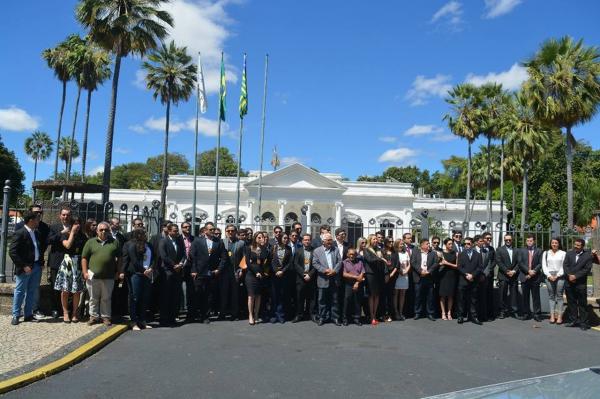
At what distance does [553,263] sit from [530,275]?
481 mm

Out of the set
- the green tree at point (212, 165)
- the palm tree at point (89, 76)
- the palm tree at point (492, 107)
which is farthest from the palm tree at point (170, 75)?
the green tree at point (212, 165)

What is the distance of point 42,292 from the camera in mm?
8000

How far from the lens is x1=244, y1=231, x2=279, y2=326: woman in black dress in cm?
874

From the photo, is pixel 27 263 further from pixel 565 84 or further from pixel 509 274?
pixel 565 84

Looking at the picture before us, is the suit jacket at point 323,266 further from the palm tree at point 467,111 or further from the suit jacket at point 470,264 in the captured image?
the palm tree at point 467,111

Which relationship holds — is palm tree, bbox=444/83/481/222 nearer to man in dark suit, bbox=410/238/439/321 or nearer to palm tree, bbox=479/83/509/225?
palm tree, bbox=479/83/509/225

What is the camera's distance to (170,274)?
829 cm

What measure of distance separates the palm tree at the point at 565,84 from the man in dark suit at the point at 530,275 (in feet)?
32.1

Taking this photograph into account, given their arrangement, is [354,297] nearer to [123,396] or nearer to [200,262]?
[200,262]

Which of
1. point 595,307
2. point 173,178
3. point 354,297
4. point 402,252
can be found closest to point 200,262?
point 354,297

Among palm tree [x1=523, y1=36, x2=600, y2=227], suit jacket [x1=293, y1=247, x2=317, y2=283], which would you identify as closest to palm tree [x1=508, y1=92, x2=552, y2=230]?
palm tree [x1=523, y1=36, x2=600, y2=227]

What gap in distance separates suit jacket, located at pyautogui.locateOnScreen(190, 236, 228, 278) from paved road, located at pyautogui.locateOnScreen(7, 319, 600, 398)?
98 cm

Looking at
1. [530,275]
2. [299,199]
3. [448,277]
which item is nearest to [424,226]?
[448,277]

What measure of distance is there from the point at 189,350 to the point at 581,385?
5033 millimetres
